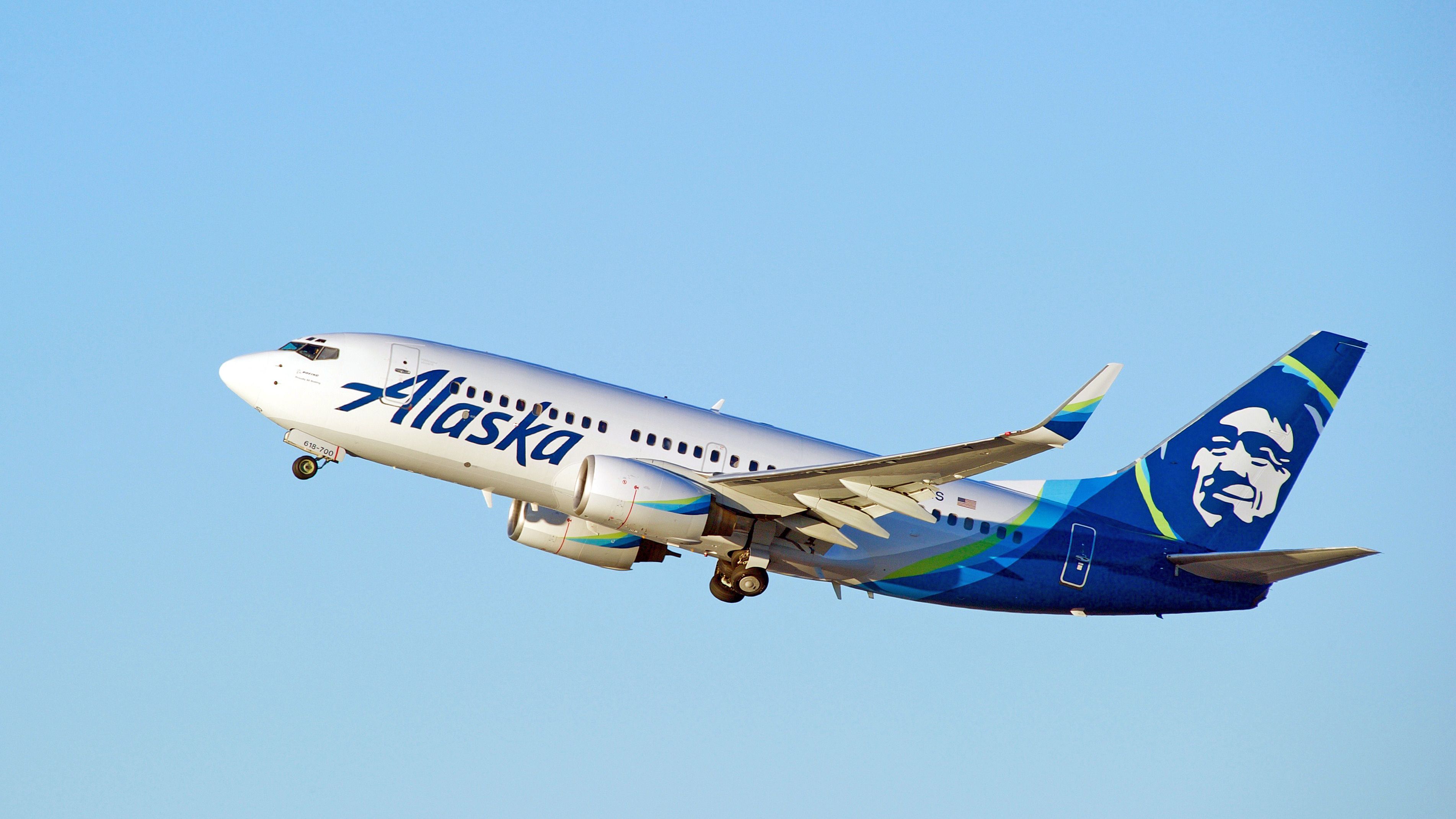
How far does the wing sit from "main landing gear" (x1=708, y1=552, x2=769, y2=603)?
86.7 inches

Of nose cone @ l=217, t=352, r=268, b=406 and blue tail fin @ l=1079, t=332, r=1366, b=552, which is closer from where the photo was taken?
nose cone @ l=217, t=352, r=268, b=406

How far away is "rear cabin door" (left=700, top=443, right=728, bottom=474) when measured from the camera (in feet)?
115

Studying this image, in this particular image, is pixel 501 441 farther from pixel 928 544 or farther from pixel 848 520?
pixel 928 544

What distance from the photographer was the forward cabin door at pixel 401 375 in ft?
113

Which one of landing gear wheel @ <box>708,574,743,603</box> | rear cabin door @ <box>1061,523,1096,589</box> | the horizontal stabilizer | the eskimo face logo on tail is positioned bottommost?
landing gear wheel @ <box>708,574,743,603</box>

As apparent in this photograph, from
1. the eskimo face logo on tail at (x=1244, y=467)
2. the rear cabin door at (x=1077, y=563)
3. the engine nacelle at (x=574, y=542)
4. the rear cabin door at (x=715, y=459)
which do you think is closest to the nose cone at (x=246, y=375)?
the engine nacelle at (x=574, y=542)

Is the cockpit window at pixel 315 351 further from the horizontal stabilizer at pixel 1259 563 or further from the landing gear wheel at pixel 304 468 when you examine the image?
the horizontal stabilizer at pixel 1259 563

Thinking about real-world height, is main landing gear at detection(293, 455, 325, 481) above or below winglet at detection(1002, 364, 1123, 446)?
Answer: below

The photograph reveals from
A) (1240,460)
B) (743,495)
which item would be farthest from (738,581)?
(1240,460)

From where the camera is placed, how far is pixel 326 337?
3556 centimetres

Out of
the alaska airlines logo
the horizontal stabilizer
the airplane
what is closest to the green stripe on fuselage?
the airplane

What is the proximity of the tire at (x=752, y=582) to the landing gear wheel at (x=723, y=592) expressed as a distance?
1.41 feet

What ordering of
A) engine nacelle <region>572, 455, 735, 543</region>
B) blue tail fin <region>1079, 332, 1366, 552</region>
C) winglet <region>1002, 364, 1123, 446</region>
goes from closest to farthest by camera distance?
winglet <region>1002, 364, 1123, 446</region> → engine nacelle <region>572, 455, 735, 543</region> → blue tail fin <region>1079, 332, 1366, 552</region>

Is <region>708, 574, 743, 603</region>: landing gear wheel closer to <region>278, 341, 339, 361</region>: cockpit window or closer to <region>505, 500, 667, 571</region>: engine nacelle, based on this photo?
<region>505, 500, 667, 571</region>: engine nacelle
